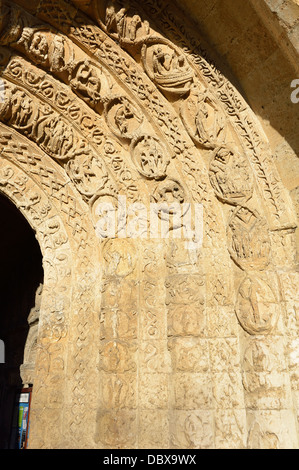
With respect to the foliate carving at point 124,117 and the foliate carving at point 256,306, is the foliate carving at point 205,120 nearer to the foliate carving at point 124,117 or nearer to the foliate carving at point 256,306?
the foliate carving at point 124,117

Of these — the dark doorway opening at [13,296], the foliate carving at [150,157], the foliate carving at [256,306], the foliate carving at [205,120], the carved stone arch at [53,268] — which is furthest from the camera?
the dark doorway opening at [13,296]

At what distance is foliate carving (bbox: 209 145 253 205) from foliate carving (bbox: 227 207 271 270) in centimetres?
15

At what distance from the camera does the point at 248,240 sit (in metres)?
3.39

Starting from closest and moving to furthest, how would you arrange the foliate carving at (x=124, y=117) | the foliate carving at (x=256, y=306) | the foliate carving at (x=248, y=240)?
the foliate carving at (x=256, y=306) < the foliate carving at (x=248, y=240) < the foliate carving at (x=124, y=117)

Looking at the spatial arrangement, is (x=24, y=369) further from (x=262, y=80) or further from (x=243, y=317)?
(x=262, y=80)

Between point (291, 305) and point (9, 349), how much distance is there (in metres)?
5.28

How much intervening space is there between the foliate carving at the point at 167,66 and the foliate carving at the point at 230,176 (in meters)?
0.80

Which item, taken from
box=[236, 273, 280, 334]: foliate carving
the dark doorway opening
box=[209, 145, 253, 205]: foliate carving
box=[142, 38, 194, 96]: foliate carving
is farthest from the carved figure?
the dark doorway opening

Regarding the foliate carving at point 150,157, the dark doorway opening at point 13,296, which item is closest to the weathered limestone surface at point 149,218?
the foliate carving at point 150,157

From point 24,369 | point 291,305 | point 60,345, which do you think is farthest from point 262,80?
point 24,369

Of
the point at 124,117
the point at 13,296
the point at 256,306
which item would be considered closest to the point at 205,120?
the point at 124,117

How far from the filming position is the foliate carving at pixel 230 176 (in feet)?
11.6

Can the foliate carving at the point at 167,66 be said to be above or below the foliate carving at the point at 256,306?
above

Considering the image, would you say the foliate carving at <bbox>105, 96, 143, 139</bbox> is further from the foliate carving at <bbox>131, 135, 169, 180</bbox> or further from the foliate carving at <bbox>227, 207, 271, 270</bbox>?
the foliate carving at <bbox>227, 207, 271, 270</bbox>
